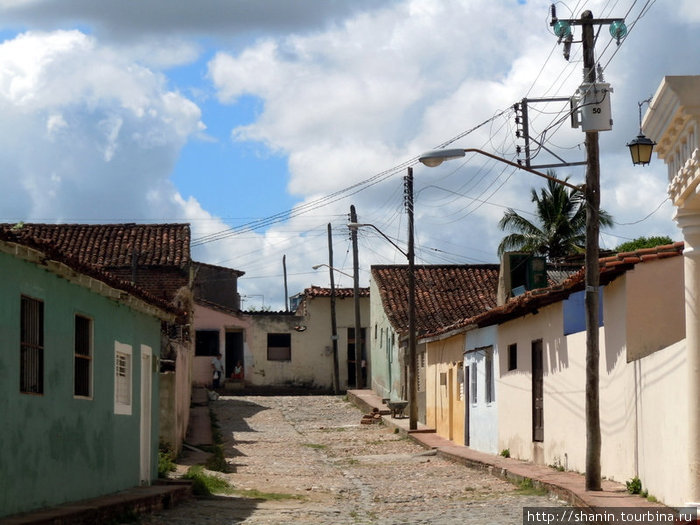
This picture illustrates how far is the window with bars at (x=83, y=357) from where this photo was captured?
45.8 feet

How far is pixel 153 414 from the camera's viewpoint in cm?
1842

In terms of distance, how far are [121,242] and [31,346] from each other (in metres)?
23.0

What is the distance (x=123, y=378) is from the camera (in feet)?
54.1

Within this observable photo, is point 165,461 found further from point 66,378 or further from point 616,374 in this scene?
point 616,374

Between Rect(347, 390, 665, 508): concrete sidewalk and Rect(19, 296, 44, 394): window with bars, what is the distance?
634 cm

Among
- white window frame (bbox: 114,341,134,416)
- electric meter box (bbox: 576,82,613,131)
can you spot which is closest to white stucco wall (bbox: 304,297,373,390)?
white window frame (bbox: 114,341,134,416)

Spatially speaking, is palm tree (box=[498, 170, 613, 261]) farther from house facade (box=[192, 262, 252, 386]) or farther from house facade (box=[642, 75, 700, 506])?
house facade (box=[642, 75, 700, 506])

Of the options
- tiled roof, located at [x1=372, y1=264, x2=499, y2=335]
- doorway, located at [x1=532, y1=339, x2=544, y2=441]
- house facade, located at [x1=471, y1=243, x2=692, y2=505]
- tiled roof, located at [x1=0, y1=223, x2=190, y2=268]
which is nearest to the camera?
house facade, located at [x1=471, y1=243, x2=692, y2=505]

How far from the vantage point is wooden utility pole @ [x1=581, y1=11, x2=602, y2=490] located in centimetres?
→ 1466

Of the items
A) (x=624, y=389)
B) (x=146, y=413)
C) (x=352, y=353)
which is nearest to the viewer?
(x=624, y=389)

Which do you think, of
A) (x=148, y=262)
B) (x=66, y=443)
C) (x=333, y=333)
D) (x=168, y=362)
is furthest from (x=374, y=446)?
(x=333, y=333)

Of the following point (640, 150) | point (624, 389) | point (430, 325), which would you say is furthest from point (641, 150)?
point (430, 325)

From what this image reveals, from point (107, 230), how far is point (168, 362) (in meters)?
12.9

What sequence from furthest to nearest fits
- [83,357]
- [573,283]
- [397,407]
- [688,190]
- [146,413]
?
[397,407] → [146,413] → [573,283] → [83,357] → [688,190]
